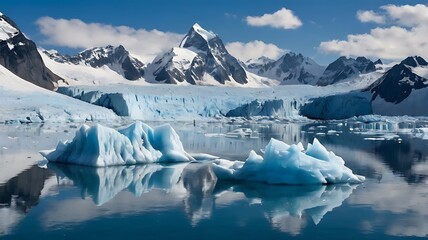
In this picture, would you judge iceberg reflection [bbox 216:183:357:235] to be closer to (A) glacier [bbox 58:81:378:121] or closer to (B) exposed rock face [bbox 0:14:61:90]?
(A) glacier [bbox 58:81:378:121]

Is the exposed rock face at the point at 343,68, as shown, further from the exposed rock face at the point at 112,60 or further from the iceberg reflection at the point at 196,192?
the iceberg reflection at the point at 196,192

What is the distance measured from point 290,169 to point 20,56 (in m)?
97.8

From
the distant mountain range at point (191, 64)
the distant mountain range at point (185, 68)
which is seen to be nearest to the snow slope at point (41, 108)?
the distant mountain range at point (185, 68)

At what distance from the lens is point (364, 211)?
32.7 ft

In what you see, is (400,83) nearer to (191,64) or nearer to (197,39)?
(191,64)

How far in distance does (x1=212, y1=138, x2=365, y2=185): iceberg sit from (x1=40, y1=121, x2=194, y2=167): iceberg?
149 inches

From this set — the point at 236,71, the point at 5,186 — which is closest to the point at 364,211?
the point at 5,186

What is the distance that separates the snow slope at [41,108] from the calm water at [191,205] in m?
30.1

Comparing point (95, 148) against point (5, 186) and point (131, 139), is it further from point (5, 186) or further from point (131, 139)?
point (5, 186)

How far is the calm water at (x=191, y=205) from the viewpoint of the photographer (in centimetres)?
836

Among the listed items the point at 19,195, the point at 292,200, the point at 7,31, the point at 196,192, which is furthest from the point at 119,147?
the point at 7,31

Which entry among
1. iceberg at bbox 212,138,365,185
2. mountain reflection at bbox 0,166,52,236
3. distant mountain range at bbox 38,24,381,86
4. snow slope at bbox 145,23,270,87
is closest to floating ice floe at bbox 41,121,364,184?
iceberg at bbox 212,138,365,185

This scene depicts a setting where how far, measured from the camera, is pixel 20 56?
101062mm

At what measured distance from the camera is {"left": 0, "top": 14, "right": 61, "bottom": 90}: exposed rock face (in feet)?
324
